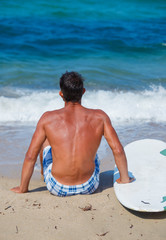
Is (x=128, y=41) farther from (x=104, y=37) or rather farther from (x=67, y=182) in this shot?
(x=67, y=182)

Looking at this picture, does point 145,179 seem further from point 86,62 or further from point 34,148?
point 86,62

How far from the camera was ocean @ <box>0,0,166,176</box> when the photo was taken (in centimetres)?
480

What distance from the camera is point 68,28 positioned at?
11680 mm

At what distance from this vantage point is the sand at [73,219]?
2064mm

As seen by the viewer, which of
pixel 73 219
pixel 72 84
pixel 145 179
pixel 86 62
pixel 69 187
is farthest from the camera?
pixel 86 62

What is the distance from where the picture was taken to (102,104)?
581 cm

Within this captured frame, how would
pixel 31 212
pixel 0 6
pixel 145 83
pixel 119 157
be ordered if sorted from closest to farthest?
pixel 31 212, pixel 119 157, pixel 145 83, pixel 0 6

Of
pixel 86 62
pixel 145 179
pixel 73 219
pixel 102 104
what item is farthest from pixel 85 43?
pixel 73 219

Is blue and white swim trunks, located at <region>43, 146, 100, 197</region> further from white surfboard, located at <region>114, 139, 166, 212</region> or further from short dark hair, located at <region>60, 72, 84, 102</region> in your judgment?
short dark hair, located at <region>60, 72, 84, 102</region>

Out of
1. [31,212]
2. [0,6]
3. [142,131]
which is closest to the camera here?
[31,212]

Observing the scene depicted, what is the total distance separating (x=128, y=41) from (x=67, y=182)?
29.8ft

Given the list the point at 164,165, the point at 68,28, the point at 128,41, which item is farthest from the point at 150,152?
the point at 68,28

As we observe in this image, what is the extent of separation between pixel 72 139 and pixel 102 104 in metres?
3.53

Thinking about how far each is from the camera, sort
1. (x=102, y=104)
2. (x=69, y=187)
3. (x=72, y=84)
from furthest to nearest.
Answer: (x=102, y=104) < (x=69, y=187) < (x=72, y=84)
